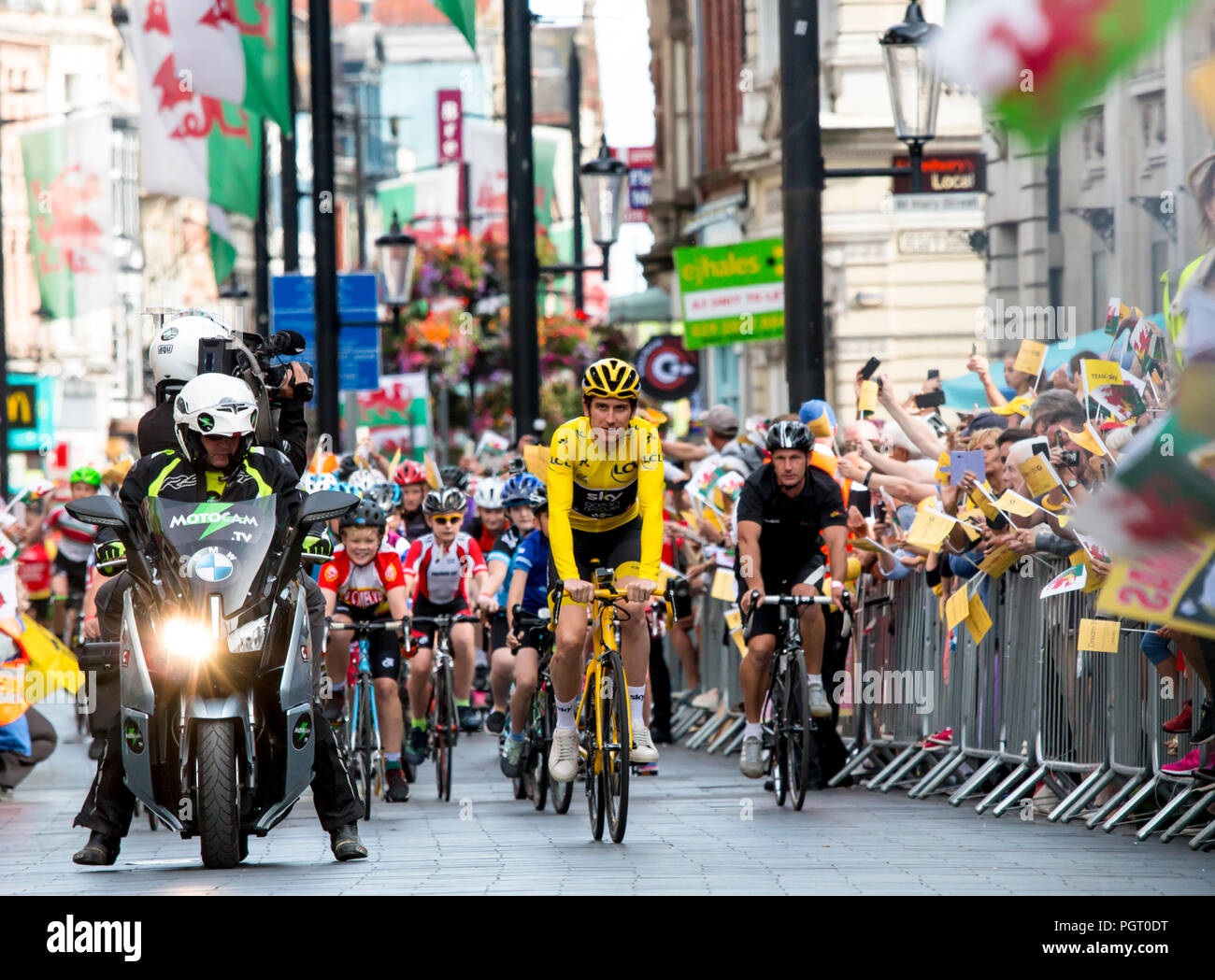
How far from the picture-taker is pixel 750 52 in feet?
122

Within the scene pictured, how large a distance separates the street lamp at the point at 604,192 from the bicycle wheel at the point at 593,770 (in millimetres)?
15637

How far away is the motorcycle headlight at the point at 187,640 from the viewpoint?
8484 millimetres

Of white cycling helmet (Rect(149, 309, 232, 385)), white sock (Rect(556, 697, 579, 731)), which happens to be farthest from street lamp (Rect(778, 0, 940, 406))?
white cycling helmet (Rect(149, 309, 232, 385))

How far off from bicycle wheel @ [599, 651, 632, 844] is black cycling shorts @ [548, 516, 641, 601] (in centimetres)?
66

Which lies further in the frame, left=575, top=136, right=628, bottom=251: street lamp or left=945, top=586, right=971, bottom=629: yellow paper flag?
left=575, top=136, right=628, bottom=251: street lamp

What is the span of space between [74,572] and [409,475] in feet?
14.8

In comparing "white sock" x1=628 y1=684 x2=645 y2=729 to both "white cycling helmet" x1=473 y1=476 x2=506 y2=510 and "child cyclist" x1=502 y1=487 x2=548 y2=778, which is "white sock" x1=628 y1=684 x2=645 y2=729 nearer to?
"child cyclist" x1=502 y1=487 x2=548 y2=778

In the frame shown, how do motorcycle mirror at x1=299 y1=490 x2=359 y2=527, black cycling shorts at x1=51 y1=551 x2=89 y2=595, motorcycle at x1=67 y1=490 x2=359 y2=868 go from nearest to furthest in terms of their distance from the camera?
motorcycle at x1=67 y1=490 x2=359 y2=868, motorcycle mirror at x1=299 y1=490 x2=359 y2=527, black cycling shorts at x1=51 y1=551 x2=89 y2=595

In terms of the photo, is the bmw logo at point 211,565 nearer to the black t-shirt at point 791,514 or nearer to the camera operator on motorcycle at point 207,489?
the camera operator on motorcycle at point 207,489

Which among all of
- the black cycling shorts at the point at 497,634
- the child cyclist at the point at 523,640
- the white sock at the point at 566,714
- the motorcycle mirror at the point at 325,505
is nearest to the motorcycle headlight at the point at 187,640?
the motorcycle mirror at the point at 325,505

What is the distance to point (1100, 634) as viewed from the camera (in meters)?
10.4

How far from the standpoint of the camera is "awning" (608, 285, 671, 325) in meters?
40.8
